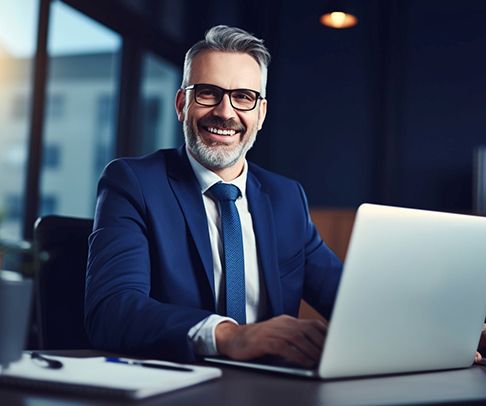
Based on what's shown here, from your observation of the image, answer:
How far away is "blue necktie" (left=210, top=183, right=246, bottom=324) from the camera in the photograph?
1.55 meters

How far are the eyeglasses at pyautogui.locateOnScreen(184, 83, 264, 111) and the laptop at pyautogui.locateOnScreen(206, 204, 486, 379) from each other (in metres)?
0.78

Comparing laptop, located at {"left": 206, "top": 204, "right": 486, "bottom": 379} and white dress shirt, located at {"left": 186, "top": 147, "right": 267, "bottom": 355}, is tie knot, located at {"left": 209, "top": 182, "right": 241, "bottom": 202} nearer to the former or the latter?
white dress shirt, located at {"left": 186, "top": 147, "right": 267, "bottom": 355}

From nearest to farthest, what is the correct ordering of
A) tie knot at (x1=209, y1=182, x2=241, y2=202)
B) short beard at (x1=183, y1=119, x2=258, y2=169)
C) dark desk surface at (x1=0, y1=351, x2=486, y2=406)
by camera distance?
1. dark desk surface at (x1=0, y1=351, x2=486, y2=406)
2. tie knot at (x1=209, y1=182, x2=241, y2=202)
3. short beard at (x1=183, y1=119, x2=258, y2=169)

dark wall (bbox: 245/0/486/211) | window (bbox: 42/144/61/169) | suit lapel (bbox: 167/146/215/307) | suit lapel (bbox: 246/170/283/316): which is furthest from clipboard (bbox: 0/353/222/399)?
dark wall (bbox: 245/0/486/211)

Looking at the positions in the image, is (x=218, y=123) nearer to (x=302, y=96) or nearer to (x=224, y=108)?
(x=224, y=108)

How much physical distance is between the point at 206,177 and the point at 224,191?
2.5 inches

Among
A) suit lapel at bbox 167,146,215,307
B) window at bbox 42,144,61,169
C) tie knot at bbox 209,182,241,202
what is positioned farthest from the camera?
window at bbox 42,144,61,169

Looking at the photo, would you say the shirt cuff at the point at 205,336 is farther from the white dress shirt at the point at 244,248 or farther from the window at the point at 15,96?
the window at the point at 15,96

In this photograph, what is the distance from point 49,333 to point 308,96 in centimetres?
330

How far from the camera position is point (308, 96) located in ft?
15.6

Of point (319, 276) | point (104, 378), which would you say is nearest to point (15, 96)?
point (319, 276)

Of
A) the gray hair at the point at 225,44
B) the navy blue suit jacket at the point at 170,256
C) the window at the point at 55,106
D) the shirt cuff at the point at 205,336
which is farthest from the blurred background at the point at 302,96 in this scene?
the shirt cuff at the point at 205,336

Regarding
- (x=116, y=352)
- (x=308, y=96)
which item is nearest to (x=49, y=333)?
(x=116, y=352)

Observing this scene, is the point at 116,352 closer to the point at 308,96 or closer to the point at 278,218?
the point at 278,218
